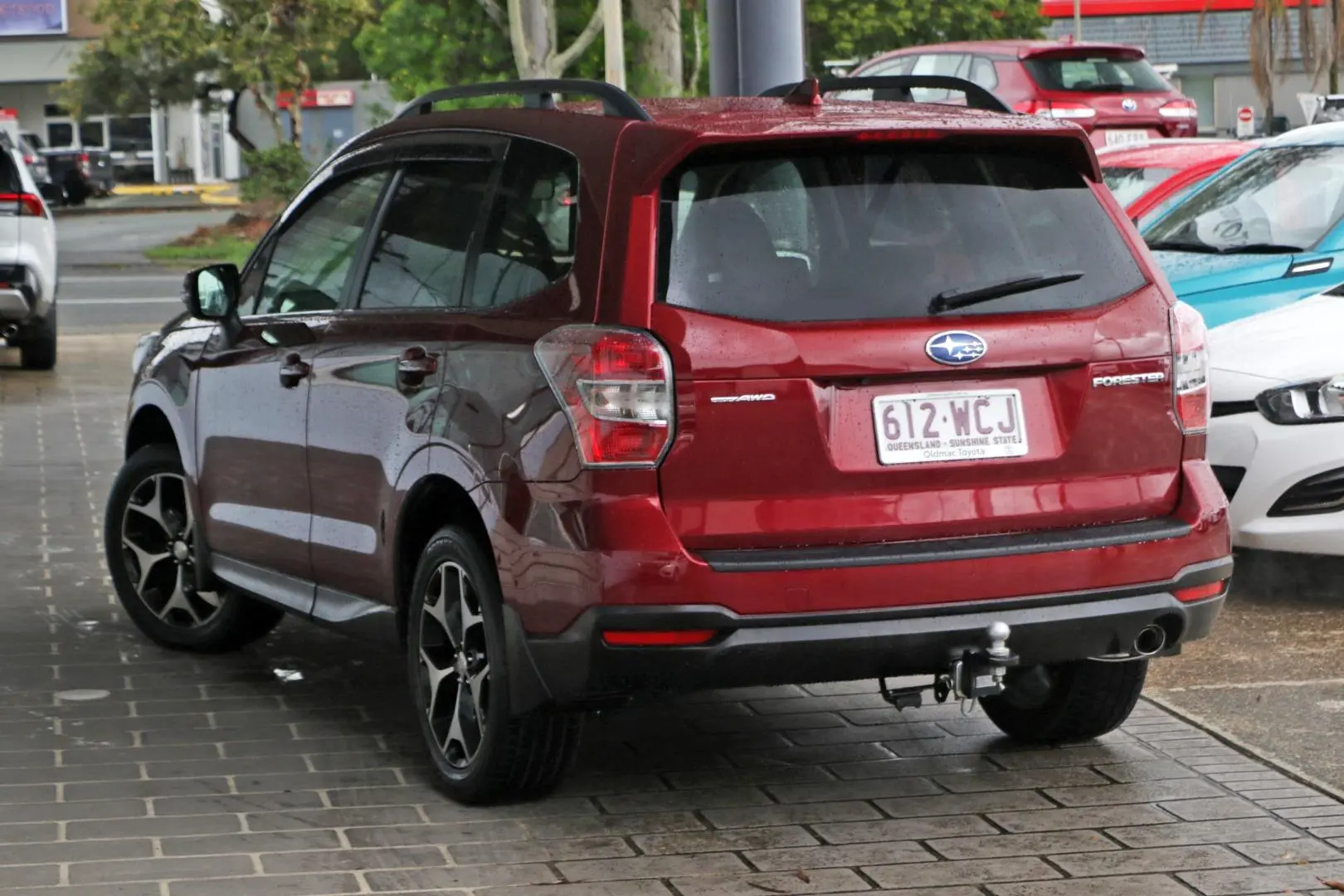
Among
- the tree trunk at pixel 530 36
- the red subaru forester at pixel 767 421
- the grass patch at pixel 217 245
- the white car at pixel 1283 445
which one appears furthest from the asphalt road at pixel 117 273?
the red subaru forester at pixel 767 421

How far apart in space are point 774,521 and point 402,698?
2121 mm

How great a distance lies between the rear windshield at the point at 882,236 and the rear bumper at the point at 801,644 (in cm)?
66

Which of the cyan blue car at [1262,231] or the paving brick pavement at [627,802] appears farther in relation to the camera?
the cyan blue car at [1262,231]

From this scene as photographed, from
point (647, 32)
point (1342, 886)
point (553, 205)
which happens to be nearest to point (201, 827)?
point (553, 205)

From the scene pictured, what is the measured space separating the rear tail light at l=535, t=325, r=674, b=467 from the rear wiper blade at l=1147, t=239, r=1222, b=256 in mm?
5412

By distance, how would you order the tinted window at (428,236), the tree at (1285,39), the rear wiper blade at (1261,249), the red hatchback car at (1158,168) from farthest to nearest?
the tree at (1285,39) < the red hatchback car at (1158,168) < the rear wiper blade at (1261,249) < the tinted window at (428,236)

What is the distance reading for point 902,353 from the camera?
5039 millimetres

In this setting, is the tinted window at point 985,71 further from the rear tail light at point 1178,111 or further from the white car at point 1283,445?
the white car at point 1283,445

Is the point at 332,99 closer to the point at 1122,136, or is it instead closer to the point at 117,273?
the point at 117,273

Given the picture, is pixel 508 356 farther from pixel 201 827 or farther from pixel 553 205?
pixel 201 827

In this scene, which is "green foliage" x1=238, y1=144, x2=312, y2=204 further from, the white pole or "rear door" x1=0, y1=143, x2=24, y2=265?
the white pole

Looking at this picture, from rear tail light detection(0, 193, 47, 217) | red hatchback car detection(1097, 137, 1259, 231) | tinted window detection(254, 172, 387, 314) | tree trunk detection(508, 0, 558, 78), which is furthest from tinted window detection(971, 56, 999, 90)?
tinted window detection(254, 172, 387, 314)

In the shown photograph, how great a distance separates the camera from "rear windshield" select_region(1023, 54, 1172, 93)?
2170cm

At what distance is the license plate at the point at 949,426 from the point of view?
16.6 ft
